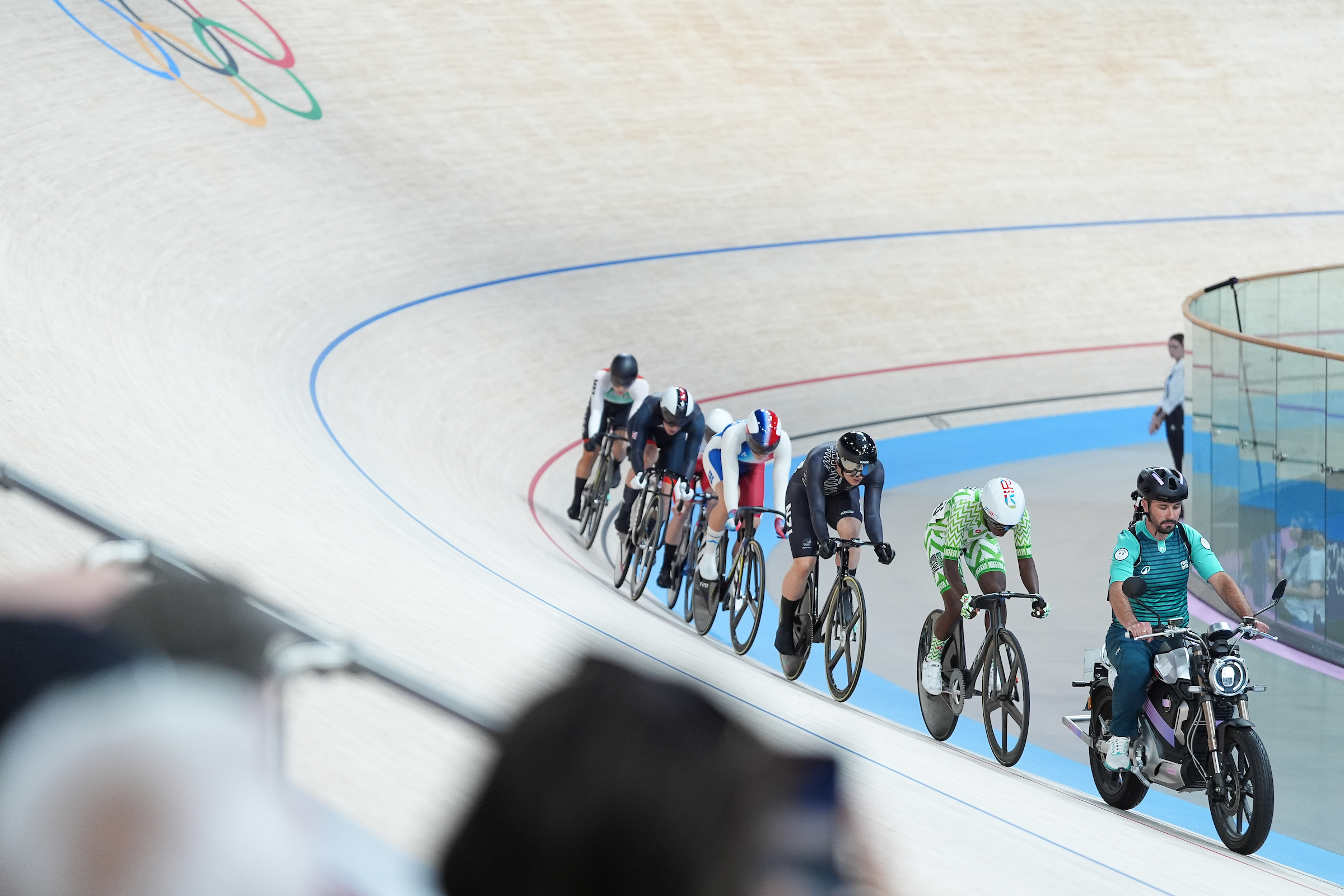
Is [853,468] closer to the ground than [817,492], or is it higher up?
higher up

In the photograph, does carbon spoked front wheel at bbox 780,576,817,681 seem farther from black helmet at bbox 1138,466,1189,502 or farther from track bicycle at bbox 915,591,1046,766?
black helmet at bbox 1138,466,1189,502

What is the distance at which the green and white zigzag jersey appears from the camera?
16.3 ft

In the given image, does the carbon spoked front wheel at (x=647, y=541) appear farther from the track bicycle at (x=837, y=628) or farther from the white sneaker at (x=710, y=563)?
the track bicycle at (x=837, y=628)

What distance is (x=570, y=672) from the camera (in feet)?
2.49

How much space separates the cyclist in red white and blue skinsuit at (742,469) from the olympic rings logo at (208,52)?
6155 mm

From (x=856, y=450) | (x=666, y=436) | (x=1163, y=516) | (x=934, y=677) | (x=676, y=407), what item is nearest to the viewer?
(x=1163, y=516)

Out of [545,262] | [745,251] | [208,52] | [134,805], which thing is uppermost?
[745,251]

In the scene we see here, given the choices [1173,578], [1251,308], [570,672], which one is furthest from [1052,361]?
[570,672]

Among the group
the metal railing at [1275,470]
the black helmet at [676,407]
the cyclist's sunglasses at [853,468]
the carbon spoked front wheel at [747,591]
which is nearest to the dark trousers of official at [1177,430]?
the metal railing at [1275,470]

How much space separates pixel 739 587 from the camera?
21.3 feet

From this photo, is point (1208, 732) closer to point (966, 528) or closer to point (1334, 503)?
point (966, 528)

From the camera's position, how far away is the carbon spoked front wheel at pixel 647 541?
7117 millimetres

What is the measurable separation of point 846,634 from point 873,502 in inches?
21.5

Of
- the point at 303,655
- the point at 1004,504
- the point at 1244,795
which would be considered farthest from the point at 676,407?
the point at 303,655
